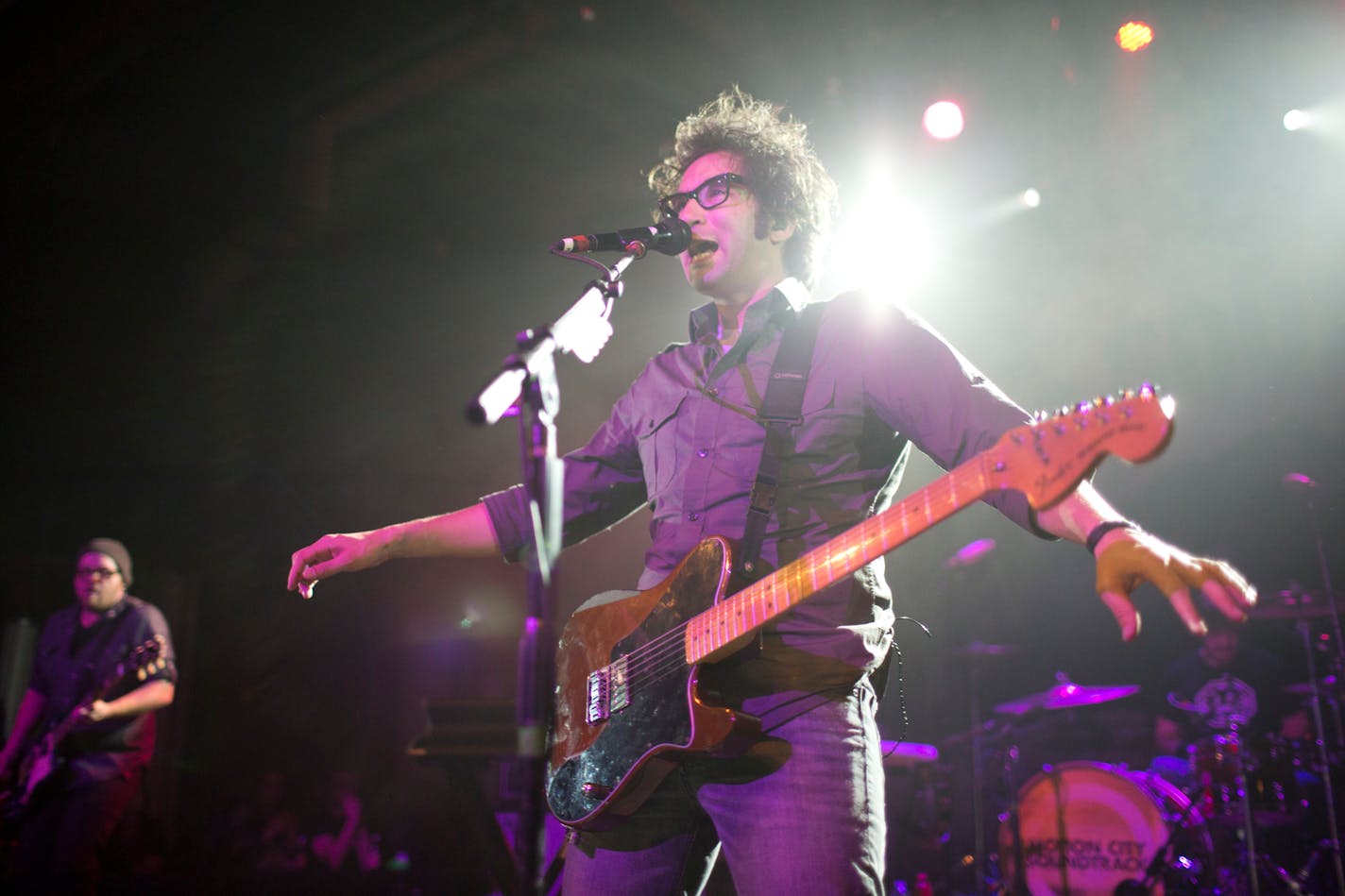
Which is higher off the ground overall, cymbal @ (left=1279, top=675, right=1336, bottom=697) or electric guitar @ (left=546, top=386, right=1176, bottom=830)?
cymbal @ (left=1279, top=675, right=1336, bottom=697)

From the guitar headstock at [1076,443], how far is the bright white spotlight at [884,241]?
16.9ft

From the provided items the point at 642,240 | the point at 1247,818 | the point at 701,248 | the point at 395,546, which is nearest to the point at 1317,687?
the point at 1247,818

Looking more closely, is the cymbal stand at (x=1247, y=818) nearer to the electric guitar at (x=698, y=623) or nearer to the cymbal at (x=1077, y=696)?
the cymbal at (x=1077, y=696)

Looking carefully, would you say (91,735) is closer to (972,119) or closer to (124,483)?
(124,483)

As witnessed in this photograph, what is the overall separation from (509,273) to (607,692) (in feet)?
19.8

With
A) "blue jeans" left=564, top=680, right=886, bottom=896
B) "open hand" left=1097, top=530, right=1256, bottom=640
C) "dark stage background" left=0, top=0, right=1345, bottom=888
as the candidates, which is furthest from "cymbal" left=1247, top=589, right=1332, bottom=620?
"open hand" left=1097, top=530, right=1256, bottom=640

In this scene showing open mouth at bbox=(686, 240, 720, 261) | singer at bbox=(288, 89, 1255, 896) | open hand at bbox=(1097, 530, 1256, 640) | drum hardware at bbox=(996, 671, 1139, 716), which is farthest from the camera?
drum hardware at bbox=(996, 671, 1139, 716)

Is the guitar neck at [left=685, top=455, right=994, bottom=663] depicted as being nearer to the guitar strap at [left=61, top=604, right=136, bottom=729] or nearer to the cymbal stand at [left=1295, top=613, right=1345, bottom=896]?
the guitar strap at [left=61, top=604, right=136, bottom=729]

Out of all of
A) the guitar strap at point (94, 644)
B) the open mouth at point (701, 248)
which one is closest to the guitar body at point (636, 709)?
the open mouth at point (701, 248)

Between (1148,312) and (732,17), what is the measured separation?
A: 401 cm

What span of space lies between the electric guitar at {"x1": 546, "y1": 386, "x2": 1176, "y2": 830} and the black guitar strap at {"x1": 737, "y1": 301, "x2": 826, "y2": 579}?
101 millimetres

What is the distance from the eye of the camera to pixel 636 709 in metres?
2.17

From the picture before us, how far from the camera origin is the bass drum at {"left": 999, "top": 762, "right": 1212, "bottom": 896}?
5.79 metres

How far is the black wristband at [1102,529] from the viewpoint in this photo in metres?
1.65
